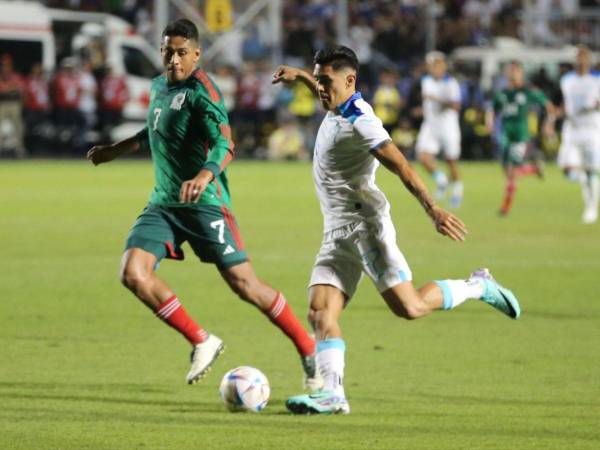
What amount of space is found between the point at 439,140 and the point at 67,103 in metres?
14.3

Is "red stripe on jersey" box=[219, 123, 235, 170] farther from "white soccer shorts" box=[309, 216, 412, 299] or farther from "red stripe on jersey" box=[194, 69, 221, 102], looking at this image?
"white soccer shorts" box=[309, 216, 412, 299]

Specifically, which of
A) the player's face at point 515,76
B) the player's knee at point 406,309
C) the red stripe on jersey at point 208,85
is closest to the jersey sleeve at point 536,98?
the player's face at point 515,76

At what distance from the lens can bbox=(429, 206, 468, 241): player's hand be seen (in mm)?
7766

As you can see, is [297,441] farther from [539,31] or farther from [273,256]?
[539,31]

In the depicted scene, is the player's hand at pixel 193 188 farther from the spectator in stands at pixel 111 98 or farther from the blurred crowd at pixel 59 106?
the spectator in stands at pixel 111 98

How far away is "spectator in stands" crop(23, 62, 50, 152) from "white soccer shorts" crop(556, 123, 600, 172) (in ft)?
58.3

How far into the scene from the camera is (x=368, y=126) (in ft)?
26.4

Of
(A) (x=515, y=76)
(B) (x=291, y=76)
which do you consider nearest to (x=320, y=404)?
(B) (x=291, y=76)

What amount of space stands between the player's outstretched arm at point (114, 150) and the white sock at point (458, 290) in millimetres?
2142

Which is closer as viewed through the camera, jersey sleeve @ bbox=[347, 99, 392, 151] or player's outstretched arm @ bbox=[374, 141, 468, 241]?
player's outstretched arm @ bbox=[374, 141, 468, 241]

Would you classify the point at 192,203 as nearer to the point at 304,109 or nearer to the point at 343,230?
the point at 343,230

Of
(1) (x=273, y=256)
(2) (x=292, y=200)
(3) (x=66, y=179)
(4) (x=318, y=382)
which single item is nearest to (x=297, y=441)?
(4) (x=318, y=382)

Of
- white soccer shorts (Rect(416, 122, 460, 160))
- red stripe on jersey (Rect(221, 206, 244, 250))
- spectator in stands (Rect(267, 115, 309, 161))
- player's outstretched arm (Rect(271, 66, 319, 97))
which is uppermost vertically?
player's outstretched arm (Rect(271, 66, 319, 97))

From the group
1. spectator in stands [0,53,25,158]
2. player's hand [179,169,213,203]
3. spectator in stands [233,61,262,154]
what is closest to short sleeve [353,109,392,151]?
player's hand [179,169,213,203]
